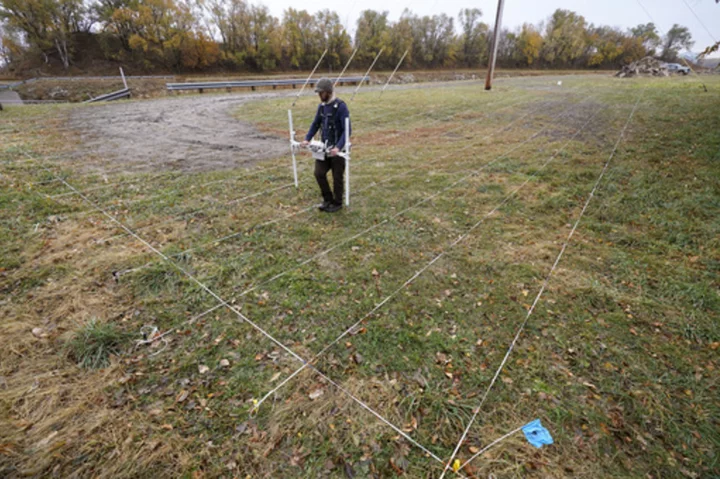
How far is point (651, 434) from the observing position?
2.38 m

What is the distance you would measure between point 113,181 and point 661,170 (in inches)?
437

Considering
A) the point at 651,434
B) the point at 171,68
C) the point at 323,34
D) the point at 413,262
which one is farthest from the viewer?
the point at 323,34

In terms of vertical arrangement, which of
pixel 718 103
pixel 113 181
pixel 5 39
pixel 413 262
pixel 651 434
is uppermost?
pixel 5 39

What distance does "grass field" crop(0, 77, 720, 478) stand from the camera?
2.30m

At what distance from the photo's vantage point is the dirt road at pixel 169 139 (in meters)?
7.80

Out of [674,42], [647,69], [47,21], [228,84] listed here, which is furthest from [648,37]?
[47,21]

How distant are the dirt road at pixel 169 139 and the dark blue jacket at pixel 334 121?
3526 millimetres

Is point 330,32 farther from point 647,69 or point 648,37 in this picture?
point 648,37

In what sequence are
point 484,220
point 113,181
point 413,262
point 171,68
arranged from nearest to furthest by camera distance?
1. point 413,262
2. point 484,220
3. point 113,181
4. point 171,68

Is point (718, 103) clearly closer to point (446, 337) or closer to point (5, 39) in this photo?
point (446, 337)

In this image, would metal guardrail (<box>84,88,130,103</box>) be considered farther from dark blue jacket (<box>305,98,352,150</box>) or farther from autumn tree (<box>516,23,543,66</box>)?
autumn tree (<box>516,23,543,66</box>)

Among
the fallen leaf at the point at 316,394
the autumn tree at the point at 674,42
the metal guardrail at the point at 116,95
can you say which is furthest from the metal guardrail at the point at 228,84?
the autumn tree at the point at 674,42

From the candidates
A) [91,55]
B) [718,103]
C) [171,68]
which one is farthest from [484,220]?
[91,55]

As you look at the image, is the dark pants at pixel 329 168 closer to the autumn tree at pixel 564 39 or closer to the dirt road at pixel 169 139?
the dirt road at pixel 169 139
